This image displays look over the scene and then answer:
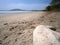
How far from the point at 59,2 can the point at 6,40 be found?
20.5 feet

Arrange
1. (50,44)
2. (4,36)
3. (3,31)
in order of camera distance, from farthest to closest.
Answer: (3,31) → (4,36) → (50,44)

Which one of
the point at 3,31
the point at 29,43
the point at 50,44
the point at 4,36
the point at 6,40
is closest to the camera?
the point at 50,44

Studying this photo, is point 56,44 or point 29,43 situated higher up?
point 56,44

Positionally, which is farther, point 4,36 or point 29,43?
point 4,36

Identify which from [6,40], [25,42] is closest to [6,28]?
[6,40]

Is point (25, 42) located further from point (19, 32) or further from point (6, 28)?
point (6, 28)

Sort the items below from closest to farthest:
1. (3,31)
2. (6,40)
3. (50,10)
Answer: (6,40) → (3,31) → (50,10)

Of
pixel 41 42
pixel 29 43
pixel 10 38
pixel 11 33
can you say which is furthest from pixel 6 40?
pixel 41 42

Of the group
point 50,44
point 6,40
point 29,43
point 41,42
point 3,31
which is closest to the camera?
point 50,44

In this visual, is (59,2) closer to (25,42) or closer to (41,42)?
(25,42)

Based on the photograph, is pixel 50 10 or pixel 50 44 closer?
pixel 50 44

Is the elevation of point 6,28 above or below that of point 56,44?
below

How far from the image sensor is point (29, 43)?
10.3 feet

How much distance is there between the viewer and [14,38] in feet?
11.5
